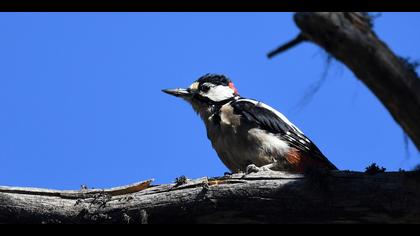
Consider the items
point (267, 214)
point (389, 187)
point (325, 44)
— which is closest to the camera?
point (325, 44)

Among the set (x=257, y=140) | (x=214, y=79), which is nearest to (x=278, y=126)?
(x=257, y=140)

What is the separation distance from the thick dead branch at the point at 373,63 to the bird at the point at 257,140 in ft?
9.40

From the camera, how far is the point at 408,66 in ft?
9.31

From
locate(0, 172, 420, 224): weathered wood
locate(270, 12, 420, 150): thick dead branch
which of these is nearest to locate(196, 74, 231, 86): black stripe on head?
locate(0, 172, 420, 224): weathered wood

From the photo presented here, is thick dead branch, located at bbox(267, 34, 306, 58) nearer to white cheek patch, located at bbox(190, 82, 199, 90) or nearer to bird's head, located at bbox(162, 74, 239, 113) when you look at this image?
bird's head, located at bbox(162, 74, 239, 113)

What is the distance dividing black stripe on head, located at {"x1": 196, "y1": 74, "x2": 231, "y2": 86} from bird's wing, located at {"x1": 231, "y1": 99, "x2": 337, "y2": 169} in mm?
700

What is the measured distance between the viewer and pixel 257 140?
5.96 m

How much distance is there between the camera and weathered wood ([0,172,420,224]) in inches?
167

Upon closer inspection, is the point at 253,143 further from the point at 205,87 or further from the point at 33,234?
the point at 33,234

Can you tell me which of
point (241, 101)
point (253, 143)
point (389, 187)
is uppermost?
point (241, 101)

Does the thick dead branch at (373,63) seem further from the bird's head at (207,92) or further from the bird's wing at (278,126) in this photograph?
the bird's head at (207,92)

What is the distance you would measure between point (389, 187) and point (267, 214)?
2.73 feet

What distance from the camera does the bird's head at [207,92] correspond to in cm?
682
